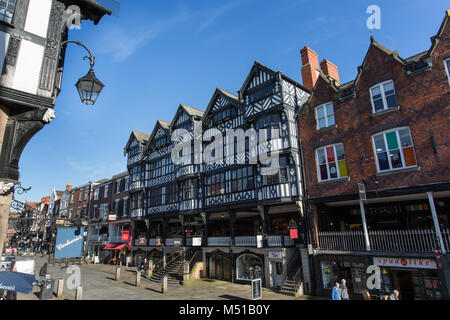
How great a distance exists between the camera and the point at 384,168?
15.4 metres

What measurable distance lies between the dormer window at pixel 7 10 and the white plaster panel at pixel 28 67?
760mm

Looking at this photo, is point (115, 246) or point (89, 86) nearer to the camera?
point (89, 86)

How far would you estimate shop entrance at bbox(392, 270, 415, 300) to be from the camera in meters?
14.6

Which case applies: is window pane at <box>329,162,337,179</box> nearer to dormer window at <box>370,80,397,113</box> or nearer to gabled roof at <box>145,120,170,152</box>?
dormer window at <box>370,80,397,113</box>

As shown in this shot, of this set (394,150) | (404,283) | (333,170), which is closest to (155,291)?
(333,170)

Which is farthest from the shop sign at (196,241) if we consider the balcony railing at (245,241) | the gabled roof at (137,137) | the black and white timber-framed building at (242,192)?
the gabled roof at (137,137)

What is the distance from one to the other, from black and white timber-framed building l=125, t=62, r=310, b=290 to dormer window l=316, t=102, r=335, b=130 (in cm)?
207

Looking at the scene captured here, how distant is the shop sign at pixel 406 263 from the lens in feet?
42.6

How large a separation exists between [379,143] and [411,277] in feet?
24.7

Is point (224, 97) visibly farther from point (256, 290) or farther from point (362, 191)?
point (256, 290)

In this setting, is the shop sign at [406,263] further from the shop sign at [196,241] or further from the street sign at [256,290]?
the shop sign at [196,241]
